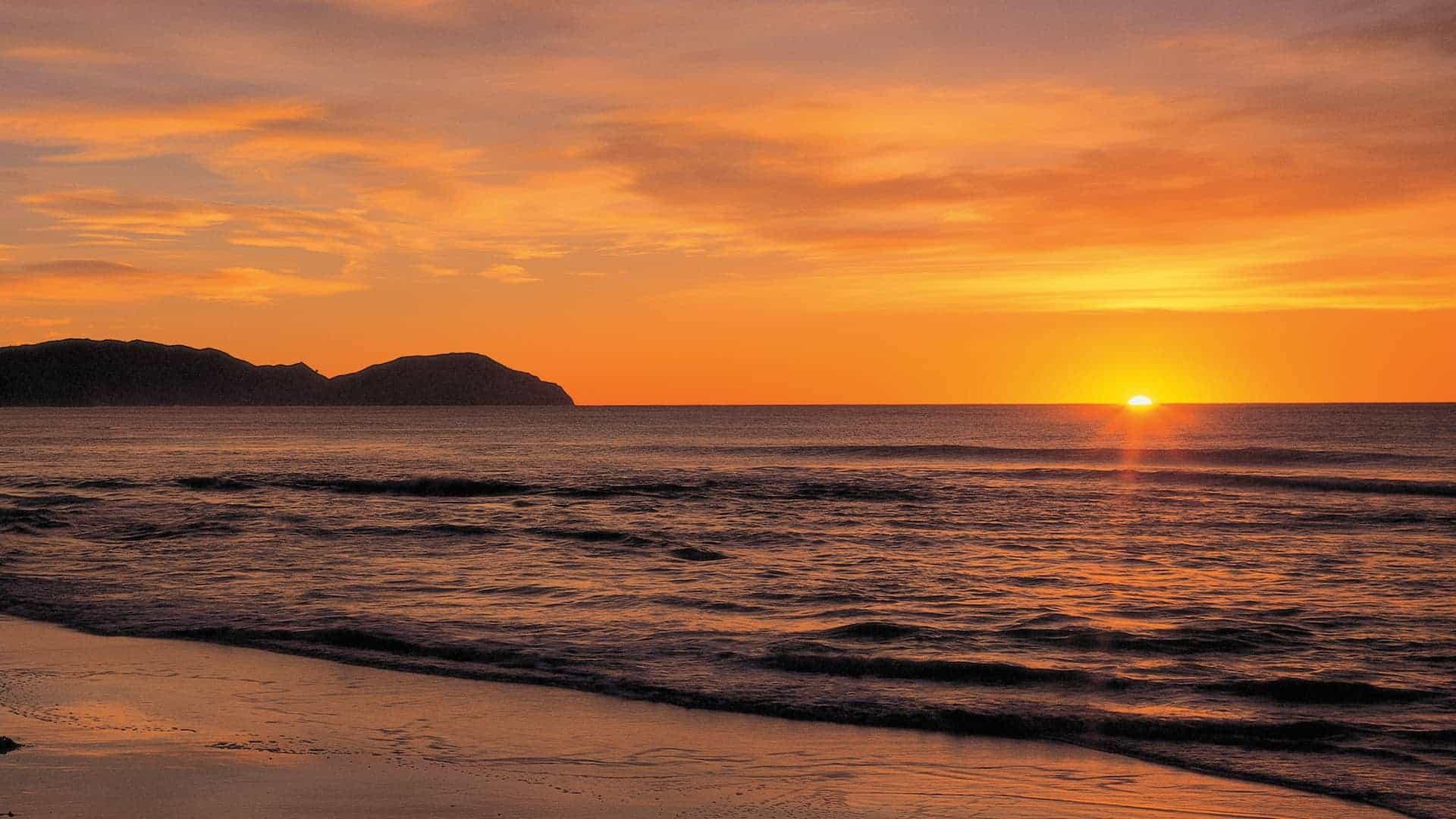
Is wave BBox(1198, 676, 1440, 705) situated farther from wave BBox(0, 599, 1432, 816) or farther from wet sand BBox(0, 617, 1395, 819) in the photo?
wet sand BBox(0, 617, 1395, 819)

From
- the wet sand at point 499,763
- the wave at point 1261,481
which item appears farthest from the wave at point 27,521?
the wave at point 1261,481

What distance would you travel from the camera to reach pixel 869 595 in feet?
52.6

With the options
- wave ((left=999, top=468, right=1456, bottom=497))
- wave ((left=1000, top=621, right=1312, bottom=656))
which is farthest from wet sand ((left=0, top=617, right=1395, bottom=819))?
wave ((left=999, top=468, right=1456, bottom=497))

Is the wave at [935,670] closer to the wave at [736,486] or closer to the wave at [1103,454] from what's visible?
the wave at [736,486]

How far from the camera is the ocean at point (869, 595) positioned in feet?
33.2

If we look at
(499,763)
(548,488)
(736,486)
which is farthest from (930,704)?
(548,488)

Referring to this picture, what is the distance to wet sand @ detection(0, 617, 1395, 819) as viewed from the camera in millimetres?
7441

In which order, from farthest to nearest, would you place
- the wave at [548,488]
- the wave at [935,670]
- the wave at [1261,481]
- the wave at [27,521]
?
the wave at [1261,481], the wave at [548,488], the wave at [27,521], the wave at [935,670]

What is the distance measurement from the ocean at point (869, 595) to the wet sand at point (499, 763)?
652mm

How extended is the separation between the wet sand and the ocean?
652 millimetres

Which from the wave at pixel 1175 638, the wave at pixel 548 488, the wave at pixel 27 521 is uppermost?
the wave at pixel 1175 638

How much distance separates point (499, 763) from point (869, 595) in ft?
27.8

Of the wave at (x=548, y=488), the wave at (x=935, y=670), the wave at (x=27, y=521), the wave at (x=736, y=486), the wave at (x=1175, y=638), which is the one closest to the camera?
the wave at (x=935, y=670)

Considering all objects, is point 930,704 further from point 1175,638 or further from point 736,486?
point 736,486
